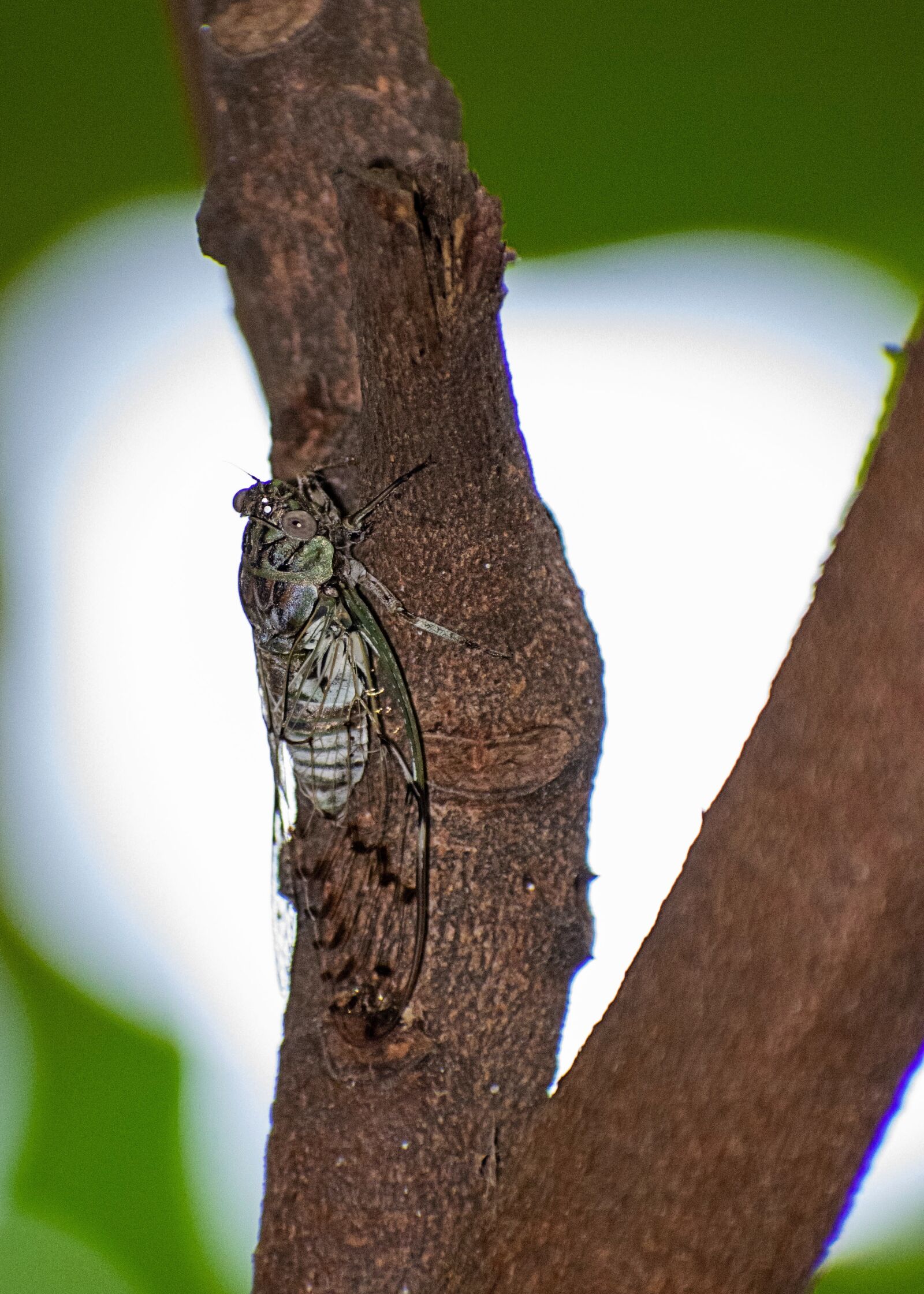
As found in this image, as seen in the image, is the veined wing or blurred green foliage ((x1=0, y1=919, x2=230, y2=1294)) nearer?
the veined wing

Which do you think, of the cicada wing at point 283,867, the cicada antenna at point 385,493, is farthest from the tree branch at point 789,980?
the cicada wing at point 283,867

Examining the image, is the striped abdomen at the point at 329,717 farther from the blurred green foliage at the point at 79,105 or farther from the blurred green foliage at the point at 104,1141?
the blurred green foliage at the point at 79,105

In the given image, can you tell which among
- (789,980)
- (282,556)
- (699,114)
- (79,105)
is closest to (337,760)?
(282,556)

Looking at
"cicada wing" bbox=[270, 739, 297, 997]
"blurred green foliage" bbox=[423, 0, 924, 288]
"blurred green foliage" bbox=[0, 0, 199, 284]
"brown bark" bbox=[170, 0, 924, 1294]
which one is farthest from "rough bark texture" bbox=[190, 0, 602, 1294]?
"blurred green foliage" bbox=[0, 0, 199, 284]

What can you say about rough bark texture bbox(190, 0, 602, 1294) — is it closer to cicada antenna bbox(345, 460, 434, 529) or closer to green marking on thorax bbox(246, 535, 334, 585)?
cicada antenna bbox(345, 460, 434, 529)

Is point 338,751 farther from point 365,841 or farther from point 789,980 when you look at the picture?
point 789,980

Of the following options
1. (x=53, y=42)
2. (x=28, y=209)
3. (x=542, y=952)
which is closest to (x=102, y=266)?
(x=28, y=209)

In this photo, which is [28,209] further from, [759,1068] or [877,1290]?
[877,1290]
